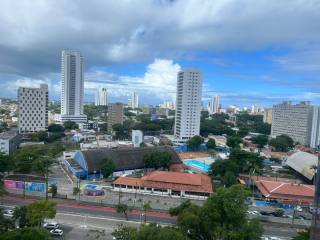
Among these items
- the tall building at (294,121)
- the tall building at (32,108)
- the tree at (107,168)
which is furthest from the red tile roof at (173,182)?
the tall building at (294,121)

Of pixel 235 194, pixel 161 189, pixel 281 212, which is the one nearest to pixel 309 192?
pixel 281 212

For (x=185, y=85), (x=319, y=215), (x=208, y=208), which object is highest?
(x=185, y=85)

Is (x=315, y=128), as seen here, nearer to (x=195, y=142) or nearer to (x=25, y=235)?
(x=195, y=142)

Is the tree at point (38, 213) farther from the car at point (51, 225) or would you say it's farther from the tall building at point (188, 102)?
the tall building at point (188, 102)

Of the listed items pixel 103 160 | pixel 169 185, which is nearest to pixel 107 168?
pixel 103 160

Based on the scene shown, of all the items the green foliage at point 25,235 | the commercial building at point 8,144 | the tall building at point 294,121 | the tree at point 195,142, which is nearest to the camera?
the green foliage at point 25,235

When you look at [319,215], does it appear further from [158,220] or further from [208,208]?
[158,220]
